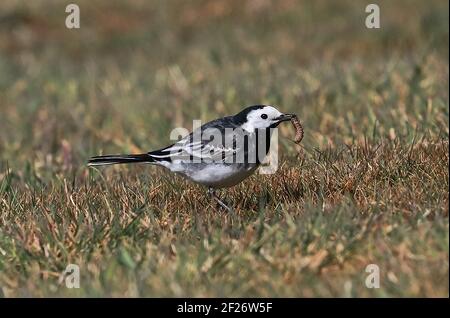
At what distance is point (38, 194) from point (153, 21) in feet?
32.4

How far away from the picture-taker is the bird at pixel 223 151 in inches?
239

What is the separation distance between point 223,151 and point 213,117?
3.98m

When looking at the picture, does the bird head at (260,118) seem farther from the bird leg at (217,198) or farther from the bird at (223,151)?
the bird leg at (217,198)

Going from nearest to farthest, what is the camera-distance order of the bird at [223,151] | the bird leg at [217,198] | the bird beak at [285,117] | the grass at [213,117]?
the grass at [213,117], the bird leg at [217,198], the bird at [223,151], the bird beak at [285,117]

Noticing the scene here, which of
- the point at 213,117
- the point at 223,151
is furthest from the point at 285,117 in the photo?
the point at 213,117

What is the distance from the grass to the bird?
0.21 metres

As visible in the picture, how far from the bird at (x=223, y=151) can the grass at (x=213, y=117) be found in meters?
0.21

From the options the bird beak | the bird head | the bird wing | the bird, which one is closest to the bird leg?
the bird

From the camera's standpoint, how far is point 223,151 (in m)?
6.16

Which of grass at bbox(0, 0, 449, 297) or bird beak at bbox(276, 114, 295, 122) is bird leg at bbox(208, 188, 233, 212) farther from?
bird beak at bbox(276, 114, 295, 122)

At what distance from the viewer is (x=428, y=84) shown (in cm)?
976

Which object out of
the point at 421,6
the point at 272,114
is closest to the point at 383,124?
the point at 272,114

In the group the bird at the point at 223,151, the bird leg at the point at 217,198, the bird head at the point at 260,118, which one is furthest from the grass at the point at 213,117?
the bird head at the point at 260,118
